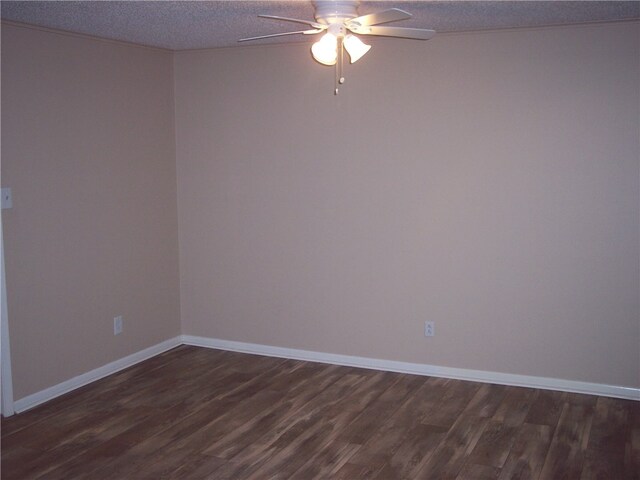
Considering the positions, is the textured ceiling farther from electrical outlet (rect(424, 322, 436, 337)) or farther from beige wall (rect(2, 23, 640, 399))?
electrical outlet (rect(424, 322, 436, 337))

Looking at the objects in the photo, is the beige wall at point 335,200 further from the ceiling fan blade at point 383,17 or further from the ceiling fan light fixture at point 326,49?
the ceiling fan blade at point 383,17

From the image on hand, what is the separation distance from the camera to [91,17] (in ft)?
12.3

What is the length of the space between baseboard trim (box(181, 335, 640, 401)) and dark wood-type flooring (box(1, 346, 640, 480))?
77 millimetres

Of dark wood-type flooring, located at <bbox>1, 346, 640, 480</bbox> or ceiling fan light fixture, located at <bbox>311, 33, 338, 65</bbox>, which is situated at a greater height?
ceiling fan light fixture, located at <bbox>311, 33, 338, 65</bbox>

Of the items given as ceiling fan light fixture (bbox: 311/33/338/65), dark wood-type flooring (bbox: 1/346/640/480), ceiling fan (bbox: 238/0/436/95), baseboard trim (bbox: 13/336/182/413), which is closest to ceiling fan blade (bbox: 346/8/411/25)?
ceiling fan (bbox: 238/0/436/95)

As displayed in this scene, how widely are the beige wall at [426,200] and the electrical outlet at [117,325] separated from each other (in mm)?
684

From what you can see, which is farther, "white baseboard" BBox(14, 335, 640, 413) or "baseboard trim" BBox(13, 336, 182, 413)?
"white baseboard" BBox(14, 335, 640, 413)

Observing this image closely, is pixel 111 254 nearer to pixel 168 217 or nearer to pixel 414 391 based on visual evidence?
pixel 168 217

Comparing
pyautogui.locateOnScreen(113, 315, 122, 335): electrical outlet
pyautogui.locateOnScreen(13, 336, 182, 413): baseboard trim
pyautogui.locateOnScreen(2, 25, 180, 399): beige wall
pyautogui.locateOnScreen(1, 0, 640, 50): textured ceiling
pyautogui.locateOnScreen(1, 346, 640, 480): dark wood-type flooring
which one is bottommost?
pyautogui.locateOnScreen(1, 346, 640, 480): dark wood-type flooring

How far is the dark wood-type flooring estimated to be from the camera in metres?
3.29

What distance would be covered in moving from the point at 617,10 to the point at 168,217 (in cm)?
333

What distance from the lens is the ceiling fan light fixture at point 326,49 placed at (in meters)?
3.40

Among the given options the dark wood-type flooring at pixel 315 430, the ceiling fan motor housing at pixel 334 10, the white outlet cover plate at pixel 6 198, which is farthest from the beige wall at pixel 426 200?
the white outlet cover plate at pixel 6 198

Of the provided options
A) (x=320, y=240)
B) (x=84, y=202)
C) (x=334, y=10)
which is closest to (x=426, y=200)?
(x=320, y=240)
